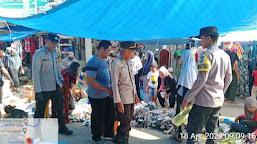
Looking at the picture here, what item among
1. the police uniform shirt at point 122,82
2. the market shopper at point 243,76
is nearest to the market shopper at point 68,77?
the police uniform shirt at point 122,82

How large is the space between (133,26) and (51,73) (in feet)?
5.57

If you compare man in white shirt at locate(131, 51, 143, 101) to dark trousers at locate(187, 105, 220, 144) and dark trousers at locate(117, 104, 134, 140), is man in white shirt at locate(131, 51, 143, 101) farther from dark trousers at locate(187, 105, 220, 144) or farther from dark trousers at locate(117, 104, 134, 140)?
dark trousers at locate(187, 105, 220, 144)

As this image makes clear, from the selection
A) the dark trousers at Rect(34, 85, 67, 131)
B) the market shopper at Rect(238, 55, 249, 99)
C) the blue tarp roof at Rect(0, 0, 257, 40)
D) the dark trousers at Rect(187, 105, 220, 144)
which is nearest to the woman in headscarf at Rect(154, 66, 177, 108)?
the blue tarp roof at Rect(0, 0, 257, 40)

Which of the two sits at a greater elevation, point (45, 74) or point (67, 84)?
point (45, 74)

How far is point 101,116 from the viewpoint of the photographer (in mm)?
3520

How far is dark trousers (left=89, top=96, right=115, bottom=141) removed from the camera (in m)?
3.47

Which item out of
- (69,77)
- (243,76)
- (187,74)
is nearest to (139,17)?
(187,74)

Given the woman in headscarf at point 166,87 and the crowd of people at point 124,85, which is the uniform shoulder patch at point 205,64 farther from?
the woman in headscarf at point 166,87

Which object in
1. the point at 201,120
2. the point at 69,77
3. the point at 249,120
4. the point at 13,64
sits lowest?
the point at 249,120

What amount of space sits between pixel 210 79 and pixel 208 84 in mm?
72

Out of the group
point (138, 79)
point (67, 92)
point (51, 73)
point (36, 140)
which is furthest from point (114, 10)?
point (138, 79)

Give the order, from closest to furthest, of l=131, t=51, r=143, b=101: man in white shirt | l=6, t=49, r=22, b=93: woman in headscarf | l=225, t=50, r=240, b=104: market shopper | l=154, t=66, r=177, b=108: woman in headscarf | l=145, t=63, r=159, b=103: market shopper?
l=154, t=66, r=177, b=108: woman in headscarf < l=145, t=63, r=159, b=103: market shopper < l=225, t=50, r=240, b=104: market shopper < l=131, t=51, r=143, b=101: man in white shirt < l=6, t=49, r=22, b=93: woman in headscarf

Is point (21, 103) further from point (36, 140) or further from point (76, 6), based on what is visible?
point (76, 6)

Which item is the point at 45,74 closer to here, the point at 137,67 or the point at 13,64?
the point at 137,67
